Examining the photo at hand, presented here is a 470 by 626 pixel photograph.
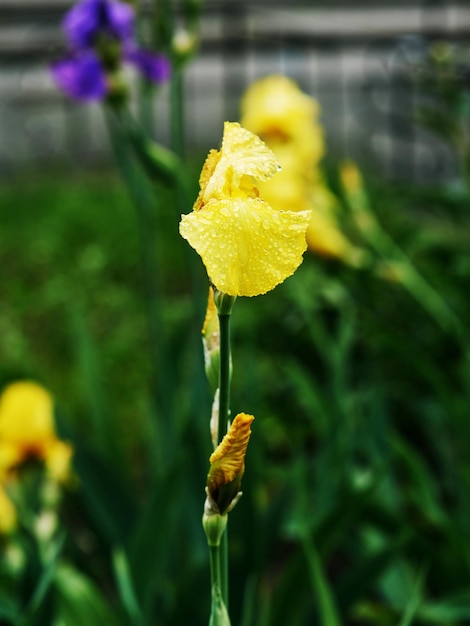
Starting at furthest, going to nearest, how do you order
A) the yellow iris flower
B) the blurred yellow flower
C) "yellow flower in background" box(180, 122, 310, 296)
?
the blurred yellow flower
the yellow iris flower
"yellow flower in background" box(180, 122, 310, 296)

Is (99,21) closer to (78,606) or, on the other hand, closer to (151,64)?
(151,64)

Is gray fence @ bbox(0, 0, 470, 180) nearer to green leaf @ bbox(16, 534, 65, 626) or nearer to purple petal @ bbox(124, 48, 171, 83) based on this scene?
purple petal @ bbox(124, 48, 171, 83)

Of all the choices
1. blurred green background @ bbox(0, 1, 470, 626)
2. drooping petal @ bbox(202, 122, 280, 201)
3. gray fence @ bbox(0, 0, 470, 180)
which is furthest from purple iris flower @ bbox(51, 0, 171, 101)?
gray fence @ bbox(0, 0, 470, 180)

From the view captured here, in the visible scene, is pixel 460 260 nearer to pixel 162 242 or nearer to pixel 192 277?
pixel 192 277

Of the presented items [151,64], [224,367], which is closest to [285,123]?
[151,64]

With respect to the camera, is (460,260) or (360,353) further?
(360,353)

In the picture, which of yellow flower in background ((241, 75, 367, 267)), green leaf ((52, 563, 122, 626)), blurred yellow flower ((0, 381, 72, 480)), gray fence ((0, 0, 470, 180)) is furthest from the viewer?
gray fence ((0, 0, 470, 180))

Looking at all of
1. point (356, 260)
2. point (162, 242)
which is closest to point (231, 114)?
point (162, 242)
